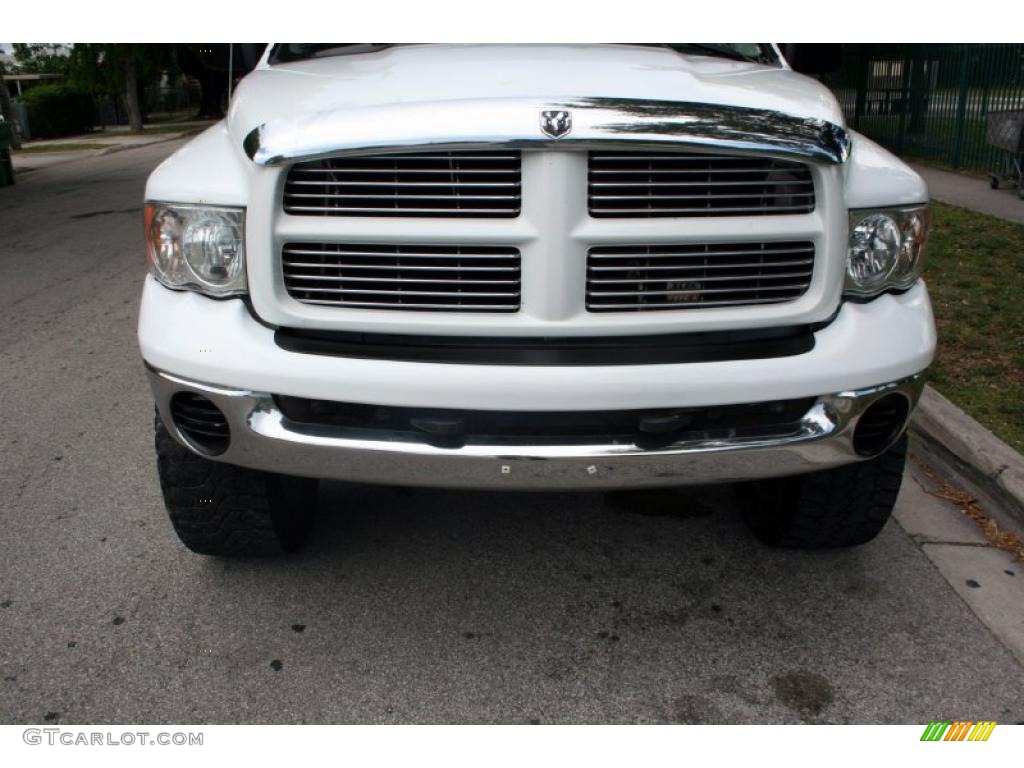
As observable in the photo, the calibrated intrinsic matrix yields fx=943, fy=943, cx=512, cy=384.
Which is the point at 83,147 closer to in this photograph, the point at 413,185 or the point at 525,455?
the point at 413,185

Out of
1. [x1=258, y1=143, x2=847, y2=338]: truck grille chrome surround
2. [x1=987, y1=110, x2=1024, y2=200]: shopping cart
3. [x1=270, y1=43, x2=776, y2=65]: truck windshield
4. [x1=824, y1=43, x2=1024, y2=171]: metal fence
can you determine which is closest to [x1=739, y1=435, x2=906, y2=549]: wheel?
[x1=258, y1=143, x2=847, y2=338]: truck grille chrome surround

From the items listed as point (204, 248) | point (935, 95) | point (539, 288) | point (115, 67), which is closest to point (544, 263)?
point (539, 288)

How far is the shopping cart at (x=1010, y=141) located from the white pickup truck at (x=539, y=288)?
26.4 feet

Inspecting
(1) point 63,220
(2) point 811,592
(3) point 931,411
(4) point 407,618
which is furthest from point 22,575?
(1) point 63,220

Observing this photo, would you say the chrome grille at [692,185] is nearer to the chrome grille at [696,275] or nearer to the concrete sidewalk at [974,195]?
the chrome grille at [696,275]

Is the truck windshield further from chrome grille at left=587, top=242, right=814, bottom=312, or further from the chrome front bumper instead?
the chrome front bumper

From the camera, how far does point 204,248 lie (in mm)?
2398

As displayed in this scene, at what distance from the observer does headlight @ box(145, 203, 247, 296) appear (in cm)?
238

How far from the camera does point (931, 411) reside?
12.9 feet

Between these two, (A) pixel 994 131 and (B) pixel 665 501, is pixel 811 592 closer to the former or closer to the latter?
(B) pixel 665 501

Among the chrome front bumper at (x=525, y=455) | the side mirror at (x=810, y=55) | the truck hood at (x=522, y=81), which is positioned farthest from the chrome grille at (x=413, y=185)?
the side mirror at (x=810, y=55)

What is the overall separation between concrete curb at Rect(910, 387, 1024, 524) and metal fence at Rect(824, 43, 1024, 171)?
8.37 m
